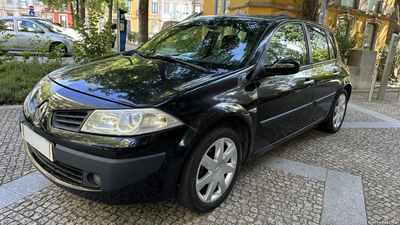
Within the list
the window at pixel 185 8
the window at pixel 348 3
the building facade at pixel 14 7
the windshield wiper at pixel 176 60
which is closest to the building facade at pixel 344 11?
the window at pixel 348 3

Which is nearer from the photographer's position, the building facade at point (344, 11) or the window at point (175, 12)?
the building facade at point (344, 11)

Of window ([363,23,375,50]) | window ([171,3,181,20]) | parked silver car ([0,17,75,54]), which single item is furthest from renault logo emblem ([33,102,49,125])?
window ([171,3,181,20])

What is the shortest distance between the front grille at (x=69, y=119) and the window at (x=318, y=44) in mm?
2847

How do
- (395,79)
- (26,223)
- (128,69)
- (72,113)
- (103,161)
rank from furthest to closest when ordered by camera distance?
(395,79)
(128,69)
(26,223)
(72,113)
(103,161)

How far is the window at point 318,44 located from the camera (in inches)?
148

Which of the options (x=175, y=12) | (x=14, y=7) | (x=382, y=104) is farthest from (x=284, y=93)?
(x=14, y=7)

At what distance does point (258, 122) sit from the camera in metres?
2.76

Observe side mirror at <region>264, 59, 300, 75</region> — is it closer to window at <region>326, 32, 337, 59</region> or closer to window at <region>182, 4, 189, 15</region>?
window at <region>326, 32, 337, 59</region>

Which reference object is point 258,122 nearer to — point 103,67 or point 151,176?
point 151,176

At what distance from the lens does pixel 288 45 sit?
3287 millimetres

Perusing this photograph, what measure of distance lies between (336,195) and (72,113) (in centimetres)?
243

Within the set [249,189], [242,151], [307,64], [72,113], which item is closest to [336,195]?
[249,189]

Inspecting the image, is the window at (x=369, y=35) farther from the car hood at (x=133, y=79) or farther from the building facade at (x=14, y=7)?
the building facade at (x=14, y=7)

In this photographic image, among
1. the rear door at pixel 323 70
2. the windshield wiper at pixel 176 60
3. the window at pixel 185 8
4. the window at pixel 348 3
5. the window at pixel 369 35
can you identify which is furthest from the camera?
the window at pixel 185 8
